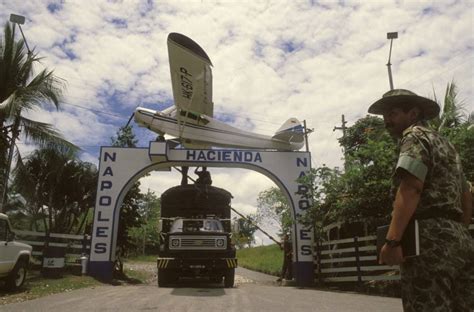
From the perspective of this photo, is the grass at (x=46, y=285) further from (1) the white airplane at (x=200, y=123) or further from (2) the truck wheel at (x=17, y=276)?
(1) the white airplane at (x=200, y=123)

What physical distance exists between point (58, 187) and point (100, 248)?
6441mm

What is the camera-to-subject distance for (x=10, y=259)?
9359mm

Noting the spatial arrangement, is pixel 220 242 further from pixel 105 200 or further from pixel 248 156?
pixel 105 200

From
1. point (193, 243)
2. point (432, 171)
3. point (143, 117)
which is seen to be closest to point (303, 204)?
point (193, 243)

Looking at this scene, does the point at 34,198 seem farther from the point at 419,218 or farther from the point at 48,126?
the point at 419,218

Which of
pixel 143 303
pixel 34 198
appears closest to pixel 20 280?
pixel 143 303

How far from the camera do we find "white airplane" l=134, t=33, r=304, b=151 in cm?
1552

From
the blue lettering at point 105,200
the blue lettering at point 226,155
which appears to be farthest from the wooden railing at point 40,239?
the blue lettering at point 226,155

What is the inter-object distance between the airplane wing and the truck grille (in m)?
5.93

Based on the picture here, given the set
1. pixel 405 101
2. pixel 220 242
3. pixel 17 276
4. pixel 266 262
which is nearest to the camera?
pixel 405 101

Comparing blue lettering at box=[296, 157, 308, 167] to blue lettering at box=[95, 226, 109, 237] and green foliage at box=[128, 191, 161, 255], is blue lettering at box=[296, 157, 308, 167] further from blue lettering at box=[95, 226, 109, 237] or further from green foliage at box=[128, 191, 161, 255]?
green foliage at box=[128, 191, 161, 255]

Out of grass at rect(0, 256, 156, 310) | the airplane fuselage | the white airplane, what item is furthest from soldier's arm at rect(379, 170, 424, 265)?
the airplane fuselage

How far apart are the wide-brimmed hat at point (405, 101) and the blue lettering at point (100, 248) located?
13458mm

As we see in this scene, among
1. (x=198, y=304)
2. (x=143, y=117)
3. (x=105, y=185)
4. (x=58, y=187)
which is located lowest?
(x=198, y=304)
